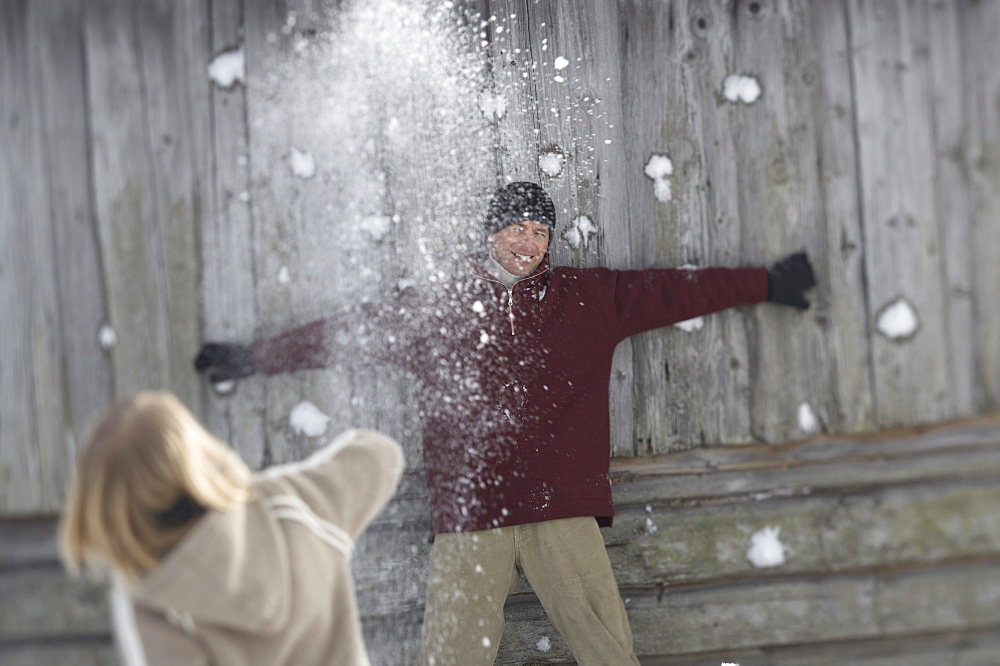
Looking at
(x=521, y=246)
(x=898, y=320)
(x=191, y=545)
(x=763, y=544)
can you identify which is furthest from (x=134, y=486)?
(x=898, y=320)

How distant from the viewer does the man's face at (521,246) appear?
189cm

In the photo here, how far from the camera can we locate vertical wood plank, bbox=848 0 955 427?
210 centimetres

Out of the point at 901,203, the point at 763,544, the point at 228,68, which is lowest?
the point at 763,544

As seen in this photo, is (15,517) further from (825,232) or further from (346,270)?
(825,232)

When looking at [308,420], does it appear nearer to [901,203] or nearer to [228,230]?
[228,230]

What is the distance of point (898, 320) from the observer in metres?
2.14

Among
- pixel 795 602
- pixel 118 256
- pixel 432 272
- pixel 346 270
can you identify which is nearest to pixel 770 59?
pixel 432 272

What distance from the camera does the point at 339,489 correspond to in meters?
1.36

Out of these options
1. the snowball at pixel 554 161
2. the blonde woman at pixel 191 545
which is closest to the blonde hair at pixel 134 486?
the blonde woman at pixel 191 545

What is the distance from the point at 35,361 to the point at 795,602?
2.56 m

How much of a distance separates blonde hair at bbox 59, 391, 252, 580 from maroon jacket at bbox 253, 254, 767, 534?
903mm

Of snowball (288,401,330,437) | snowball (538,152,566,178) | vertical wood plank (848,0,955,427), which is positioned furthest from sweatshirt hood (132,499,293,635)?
vertical wood plank (848,0,955,427)

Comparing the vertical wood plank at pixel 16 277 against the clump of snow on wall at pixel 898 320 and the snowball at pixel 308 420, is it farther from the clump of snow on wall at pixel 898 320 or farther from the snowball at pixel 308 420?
the clump of snow on wall at pixel 898 320

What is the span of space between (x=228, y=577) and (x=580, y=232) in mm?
1430
